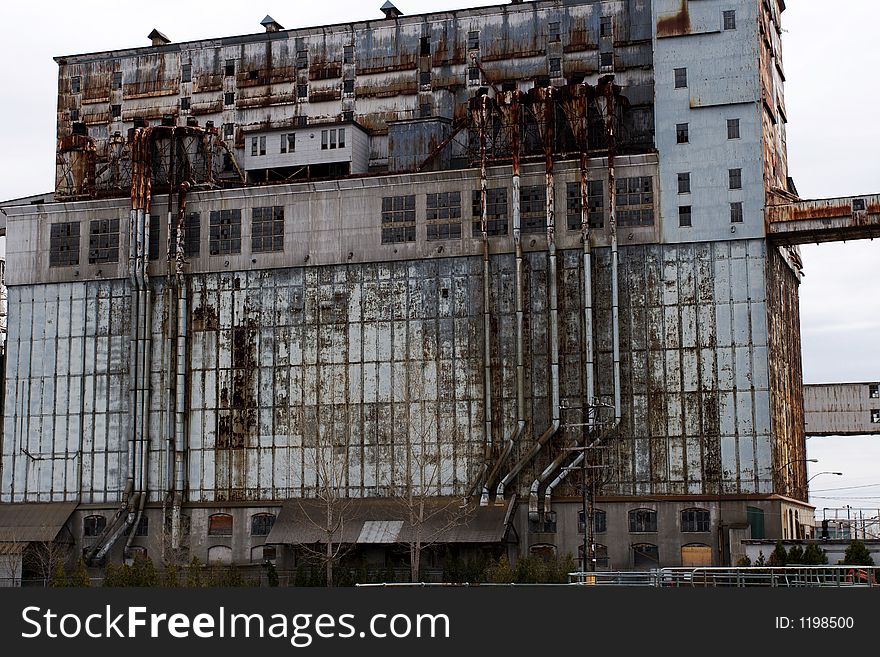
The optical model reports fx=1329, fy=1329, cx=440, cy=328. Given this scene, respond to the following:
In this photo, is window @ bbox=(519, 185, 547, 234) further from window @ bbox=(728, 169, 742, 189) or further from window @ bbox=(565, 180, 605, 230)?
window @ bbox=(728, 169, 742, 189)

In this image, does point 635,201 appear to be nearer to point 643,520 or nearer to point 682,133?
point 682,133

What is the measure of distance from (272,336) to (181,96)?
24405mm

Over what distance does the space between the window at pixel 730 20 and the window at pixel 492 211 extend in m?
17.7

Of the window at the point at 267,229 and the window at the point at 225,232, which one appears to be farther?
the window at the point at 225,232

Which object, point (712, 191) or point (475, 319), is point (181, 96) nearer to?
point (475, 319)

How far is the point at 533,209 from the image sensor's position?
8575 cm

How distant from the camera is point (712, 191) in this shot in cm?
8381

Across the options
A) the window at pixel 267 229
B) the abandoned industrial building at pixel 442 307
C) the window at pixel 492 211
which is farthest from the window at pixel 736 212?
the window at pixel 267 229

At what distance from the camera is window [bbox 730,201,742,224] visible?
8294 cm

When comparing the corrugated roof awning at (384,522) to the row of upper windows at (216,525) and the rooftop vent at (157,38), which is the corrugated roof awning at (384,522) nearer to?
the row of upper windows at (216,525)

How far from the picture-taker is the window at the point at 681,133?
3346 inches

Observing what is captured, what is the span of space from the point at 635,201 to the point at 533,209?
6.53 metres

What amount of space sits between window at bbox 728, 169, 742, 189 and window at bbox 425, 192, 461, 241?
17470 mm

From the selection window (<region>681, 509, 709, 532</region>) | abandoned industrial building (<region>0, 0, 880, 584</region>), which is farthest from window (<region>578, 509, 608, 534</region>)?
window (<region>681, 509, 709, 532</region>)
